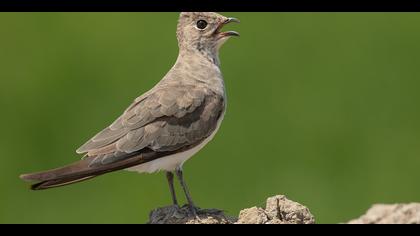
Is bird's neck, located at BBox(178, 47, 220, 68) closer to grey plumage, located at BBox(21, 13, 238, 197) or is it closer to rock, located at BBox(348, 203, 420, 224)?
grey plumage, located at BBox(21, 13, 238, 197)

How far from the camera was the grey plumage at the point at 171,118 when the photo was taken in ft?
35.6

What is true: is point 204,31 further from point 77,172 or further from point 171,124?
point 77,172

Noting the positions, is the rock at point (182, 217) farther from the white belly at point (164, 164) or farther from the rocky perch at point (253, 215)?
Result: the white belly at point (164, 164)

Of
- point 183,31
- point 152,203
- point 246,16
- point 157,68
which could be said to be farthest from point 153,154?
point 246,16

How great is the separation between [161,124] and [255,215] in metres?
1.71

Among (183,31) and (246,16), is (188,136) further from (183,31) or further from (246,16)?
(246,16)

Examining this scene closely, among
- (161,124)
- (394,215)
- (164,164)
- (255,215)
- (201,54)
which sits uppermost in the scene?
(201,54)

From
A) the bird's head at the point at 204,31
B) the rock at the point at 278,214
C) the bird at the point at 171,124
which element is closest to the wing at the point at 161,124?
the bird at the point at 171,124

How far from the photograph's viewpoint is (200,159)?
19781mm

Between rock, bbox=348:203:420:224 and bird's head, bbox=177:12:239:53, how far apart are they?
383 cm

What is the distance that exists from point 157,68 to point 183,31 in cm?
916

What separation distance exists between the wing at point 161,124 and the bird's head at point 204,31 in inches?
32.5

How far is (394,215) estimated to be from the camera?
9.24 metres

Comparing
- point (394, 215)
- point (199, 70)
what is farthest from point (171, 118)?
point (394, 215)
